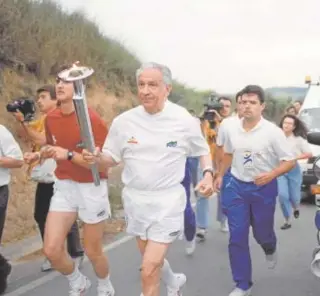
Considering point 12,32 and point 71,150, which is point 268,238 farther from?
point 12,32

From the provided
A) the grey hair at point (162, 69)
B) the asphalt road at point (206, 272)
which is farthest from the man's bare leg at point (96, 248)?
the grey hair at point (162, 69)

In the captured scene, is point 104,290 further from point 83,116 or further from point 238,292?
point 83,116

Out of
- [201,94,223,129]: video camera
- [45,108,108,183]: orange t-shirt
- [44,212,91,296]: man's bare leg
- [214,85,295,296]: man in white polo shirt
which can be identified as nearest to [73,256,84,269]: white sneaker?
[44,212,91,296]: man's bare leg

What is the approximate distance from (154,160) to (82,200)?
2.95 ft

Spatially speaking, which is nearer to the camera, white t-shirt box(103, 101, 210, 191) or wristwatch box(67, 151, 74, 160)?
white t-shirt box(103, 101, 210, 191)

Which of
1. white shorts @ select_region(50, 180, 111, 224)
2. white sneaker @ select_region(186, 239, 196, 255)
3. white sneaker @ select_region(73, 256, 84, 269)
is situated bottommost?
white sneaker @ select_region(186, 239, 196, 255)

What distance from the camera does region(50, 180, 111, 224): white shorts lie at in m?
5.29

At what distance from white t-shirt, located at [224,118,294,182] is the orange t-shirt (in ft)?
4.27

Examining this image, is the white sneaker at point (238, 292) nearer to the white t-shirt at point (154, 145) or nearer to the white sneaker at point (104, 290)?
the white sneaker at point (104, 290)

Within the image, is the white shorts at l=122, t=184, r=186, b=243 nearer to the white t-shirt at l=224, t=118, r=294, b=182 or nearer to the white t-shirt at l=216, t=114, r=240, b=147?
the white t-shirt at l=224, t=118, r=294, b=182

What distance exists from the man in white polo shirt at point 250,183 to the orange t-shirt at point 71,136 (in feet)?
4.22

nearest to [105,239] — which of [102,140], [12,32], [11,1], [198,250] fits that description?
[198,250]

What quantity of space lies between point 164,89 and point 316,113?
8427 millimetres

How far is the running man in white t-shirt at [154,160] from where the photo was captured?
4684mm
